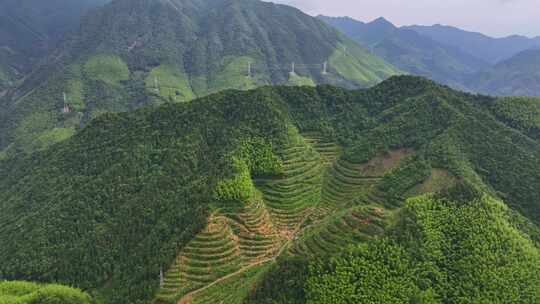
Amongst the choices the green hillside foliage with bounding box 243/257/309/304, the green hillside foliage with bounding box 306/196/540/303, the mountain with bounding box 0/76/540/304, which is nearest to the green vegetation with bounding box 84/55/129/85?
the mountain with bounding box 0/76/540/304

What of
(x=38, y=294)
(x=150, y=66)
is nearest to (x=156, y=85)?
(x=150, y=66)

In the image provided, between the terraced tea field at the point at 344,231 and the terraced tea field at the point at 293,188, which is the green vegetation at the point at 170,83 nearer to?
the terraced tea field at the point at 293,188

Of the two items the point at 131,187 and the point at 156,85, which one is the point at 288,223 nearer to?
the point at 131,187

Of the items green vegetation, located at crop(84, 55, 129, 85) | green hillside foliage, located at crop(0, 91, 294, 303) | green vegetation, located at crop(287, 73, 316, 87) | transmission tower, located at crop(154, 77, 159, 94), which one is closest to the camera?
green hillside foliage, located at crop(0, 91, 294, 303)

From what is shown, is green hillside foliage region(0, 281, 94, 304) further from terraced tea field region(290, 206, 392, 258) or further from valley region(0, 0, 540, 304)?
terraced tea field region(290, 206, 392, 258)

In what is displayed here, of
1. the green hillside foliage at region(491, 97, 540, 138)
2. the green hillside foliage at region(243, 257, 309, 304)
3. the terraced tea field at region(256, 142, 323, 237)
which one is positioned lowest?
the terraced tea field at region(256, 142, 323, 237)

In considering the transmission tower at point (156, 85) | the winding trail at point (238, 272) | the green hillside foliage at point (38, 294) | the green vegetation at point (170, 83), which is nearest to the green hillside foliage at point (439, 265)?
the winding trail at point (238, 272)
